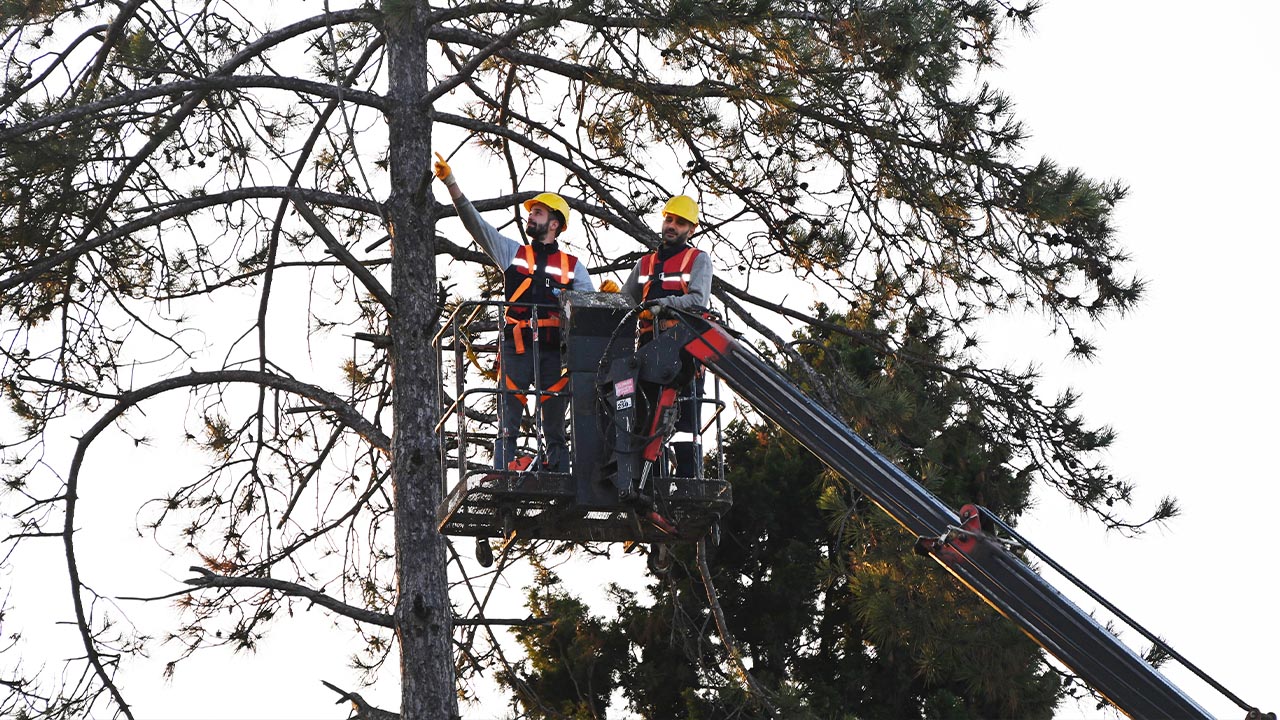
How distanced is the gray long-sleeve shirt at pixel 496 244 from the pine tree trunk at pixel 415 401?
1443 millimetres

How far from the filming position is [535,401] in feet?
29.7

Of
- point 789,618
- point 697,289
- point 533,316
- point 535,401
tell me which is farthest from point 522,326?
point 789,618

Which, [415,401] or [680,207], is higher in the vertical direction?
[415,401]

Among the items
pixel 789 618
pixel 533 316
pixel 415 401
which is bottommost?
pixel 533 316

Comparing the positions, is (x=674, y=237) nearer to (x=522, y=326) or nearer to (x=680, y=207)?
(x=680, y=207)

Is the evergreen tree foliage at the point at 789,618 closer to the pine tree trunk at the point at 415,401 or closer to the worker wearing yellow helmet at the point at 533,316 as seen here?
the pine tree trunk at the point at 415,401

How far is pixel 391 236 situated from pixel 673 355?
3762mm

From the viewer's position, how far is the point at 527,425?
31.8 ft

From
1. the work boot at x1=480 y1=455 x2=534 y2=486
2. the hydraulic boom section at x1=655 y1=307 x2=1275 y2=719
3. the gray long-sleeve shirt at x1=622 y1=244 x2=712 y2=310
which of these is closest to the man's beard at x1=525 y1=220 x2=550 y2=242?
the gray long-sleeve shirt at x1=622 y1=244 x2=712 y2=310

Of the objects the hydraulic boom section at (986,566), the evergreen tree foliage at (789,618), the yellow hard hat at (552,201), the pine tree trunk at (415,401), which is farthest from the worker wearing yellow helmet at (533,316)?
the evergreen tree foliage at (789,618)

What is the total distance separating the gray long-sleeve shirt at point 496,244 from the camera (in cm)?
1005

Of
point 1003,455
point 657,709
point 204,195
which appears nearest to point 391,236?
point 204,195

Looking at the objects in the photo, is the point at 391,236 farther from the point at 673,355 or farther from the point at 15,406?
the point at 673,355

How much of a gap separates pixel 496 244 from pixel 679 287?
47.6 inches
